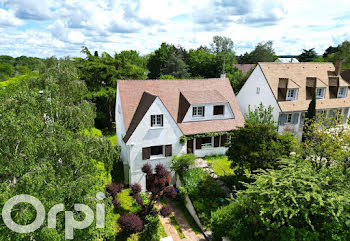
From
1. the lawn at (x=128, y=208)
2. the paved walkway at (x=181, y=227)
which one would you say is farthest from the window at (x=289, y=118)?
the lawn at (x=128, y=208)

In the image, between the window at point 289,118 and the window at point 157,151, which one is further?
the window at point 289,118

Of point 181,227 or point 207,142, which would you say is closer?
point 181,227

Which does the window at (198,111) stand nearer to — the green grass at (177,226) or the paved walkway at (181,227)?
the paved walkway at (181,227)

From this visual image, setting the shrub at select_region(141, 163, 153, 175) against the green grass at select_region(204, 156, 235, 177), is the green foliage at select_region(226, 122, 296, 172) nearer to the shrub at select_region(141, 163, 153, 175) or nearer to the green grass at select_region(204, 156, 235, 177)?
the green grass at select_region(204, 156, 235, 177)

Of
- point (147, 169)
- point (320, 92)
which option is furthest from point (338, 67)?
point (147, 169)

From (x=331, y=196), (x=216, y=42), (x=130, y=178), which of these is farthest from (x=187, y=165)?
(x=216, y=42)

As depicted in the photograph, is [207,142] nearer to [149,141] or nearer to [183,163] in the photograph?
[183,163]
